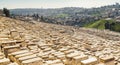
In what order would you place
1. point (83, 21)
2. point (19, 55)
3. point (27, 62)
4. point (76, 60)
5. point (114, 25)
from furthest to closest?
1. point (83, 21)
2. point (114, 25)
3. point (19, 55)
4. point (76, 60)
5. point (27, 62)

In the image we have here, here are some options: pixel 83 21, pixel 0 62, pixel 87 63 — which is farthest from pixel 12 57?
pixel 83 21

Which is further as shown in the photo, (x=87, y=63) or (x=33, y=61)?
(x=33, y=61)

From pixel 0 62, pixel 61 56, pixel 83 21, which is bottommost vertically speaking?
pixel 83 21

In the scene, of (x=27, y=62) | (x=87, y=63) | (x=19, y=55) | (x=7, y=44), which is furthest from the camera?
(x=7, y=44)

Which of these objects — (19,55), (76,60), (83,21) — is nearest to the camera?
(76,60)

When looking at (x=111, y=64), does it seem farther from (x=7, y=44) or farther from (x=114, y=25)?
(x=114, y=25)

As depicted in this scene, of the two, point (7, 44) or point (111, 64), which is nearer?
point (111, 64)

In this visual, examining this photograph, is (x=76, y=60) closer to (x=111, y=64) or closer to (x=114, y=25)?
(x=111, y=64)

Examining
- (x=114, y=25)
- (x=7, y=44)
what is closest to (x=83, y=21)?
(x=114, y=25)

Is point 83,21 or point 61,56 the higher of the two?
point 61,56
